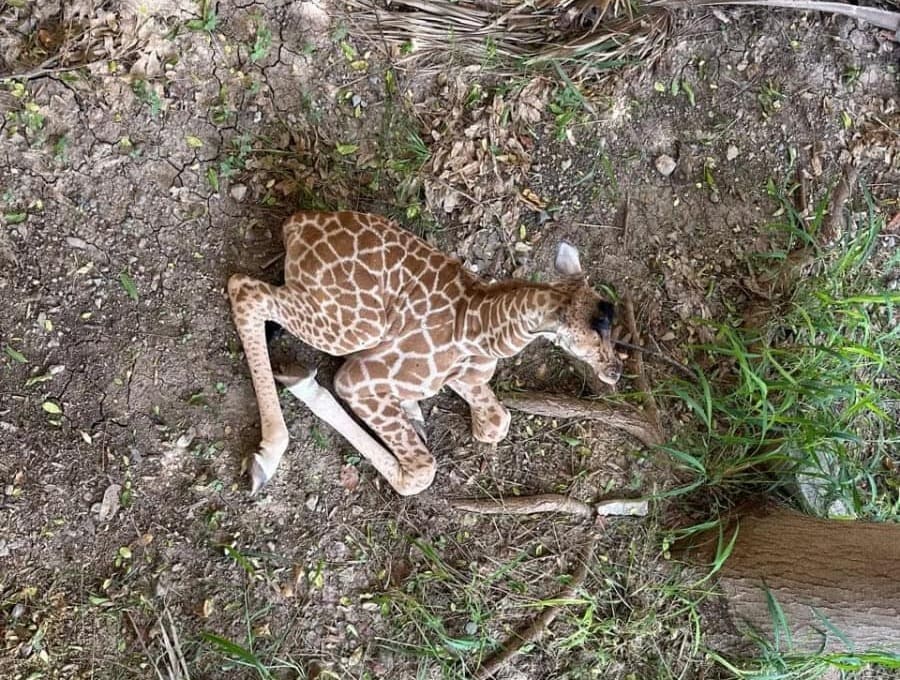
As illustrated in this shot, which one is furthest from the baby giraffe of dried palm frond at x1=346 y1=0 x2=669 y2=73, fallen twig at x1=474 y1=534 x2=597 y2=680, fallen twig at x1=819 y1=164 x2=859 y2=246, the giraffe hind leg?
fallen twig at x1=819 y1=164 x2=859 y2=246

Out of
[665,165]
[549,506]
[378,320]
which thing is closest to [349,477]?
[378,320]

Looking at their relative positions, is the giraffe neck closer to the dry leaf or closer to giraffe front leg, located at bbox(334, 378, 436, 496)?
giraffe front leg, located at bbox(334, 378, 436, 496)

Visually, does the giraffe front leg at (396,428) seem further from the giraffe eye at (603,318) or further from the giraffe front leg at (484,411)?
the giraffe eye at (603,318)

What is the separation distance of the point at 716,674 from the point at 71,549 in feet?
9.43

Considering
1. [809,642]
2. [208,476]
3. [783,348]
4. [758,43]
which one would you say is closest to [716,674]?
[809,642]

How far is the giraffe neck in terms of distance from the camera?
8.65 ft

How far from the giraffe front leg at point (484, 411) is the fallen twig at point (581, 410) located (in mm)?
120

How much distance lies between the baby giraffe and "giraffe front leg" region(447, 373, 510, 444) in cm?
2

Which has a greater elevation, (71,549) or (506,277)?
(506,277)

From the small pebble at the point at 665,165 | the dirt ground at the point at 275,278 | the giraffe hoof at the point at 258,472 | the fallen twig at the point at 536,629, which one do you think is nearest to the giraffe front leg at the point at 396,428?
the dirt ground at the point at 275,278

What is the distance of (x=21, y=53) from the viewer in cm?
310

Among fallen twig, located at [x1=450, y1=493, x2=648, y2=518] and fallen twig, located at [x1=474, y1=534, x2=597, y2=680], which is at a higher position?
fallen twig, located at [x1=450, y1=493, x2=648, y2=518]

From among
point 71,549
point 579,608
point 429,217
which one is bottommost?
point 579,608

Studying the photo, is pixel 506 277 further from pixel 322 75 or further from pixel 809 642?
pixel 809 642
